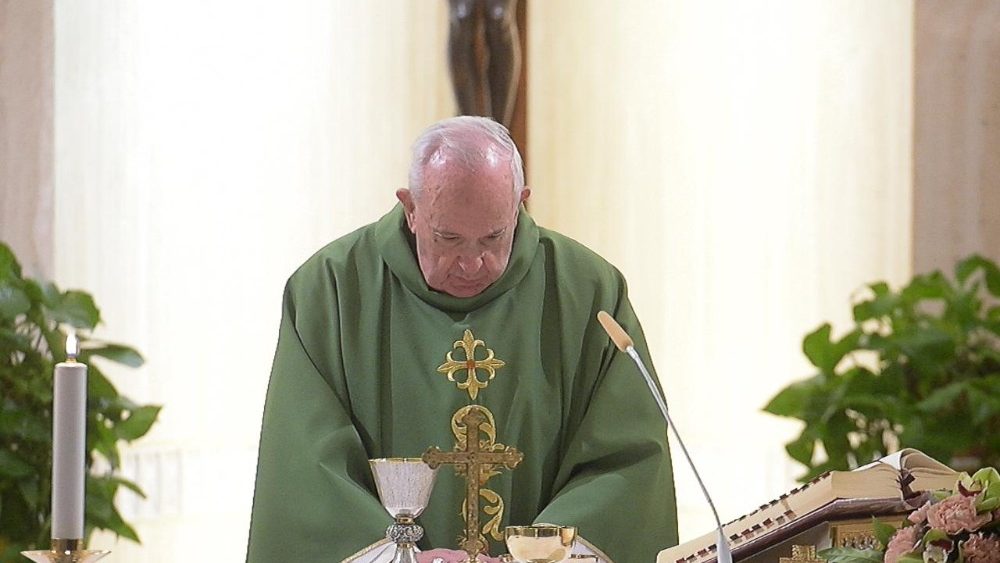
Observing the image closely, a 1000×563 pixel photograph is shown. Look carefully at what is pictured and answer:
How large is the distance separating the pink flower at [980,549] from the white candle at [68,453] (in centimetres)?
107

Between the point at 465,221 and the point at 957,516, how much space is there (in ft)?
3.98

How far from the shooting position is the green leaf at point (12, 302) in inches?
189

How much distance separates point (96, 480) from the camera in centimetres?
504

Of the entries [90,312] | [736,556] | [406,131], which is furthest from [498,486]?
[406,131]

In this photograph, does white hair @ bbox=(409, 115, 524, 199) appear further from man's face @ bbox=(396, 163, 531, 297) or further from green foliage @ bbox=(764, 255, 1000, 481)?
green foliage @ bbox=(764, 255, 1000, 481)

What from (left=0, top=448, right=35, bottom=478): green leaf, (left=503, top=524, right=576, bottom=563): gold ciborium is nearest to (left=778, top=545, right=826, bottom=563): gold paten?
(left=503, top=524, right=576, bottom=563): gold ciborium

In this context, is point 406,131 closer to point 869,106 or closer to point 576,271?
point 869,106

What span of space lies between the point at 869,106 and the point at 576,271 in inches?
106

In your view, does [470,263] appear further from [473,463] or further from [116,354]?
[116,354]

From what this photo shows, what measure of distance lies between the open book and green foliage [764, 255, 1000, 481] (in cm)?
268

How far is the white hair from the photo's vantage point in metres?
3.04

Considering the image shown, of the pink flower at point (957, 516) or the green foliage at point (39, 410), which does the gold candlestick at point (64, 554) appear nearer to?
the pink flower at point (957, 516)

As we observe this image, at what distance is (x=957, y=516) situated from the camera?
2.04 m

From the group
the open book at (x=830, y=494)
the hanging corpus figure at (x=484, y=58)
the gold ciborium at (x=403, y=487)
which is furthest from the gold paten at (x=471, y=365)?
the hanging corpus figure at (x=484, y=58)
